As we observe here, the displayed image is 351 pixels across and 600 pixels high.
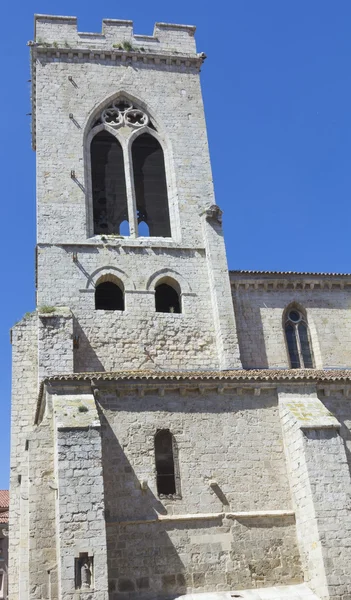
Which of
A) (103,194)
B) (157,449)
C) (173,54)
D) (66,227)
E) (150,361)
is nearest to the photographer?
(157,449)

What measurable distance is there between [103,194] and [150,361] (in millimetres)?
6119

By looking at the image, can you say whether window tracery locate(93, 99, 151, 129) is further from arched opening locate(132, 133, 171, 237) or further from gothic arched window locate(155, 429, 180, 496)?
gothic arched window locate(155, 429, 180, 496)

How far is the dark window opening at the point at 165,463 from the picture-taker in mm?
14328

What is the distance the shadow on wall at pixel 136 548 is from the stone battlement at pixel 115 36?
1495 cm

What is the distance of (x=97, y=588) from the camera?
40.2 feet

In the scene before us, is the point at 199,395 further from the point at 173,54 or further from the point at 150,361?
the point at 173,54

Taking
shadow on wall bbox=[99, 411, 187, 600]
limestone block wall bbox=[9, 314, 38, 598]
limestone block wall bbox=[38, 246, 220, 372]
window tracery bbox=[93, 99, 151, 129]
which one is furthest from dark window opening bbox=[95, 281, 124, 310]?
shadow on wall bbox=[99, 411, 187, 600]

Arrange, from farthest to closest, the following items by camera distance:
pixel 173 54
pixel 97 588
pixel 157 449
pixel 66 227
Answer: pixel 173 54 < pixel 66 227 < pixel 157 449 < pixel 97 588

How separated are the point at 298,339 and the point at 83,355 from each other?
6.44m

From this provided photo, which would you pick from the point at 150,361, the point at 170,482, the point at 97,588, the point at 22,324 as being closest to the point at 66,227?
the point at 22,324

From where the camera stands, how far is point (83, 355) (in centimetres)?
1806

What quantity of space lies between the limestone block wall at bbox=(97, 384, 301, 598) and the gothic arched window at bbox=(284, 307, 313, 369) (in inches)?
168

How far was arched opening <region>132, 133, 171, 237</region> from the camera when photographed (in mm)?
21453

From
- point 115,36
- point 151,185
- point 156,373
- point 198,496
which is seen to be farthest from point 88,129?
point 198,496
